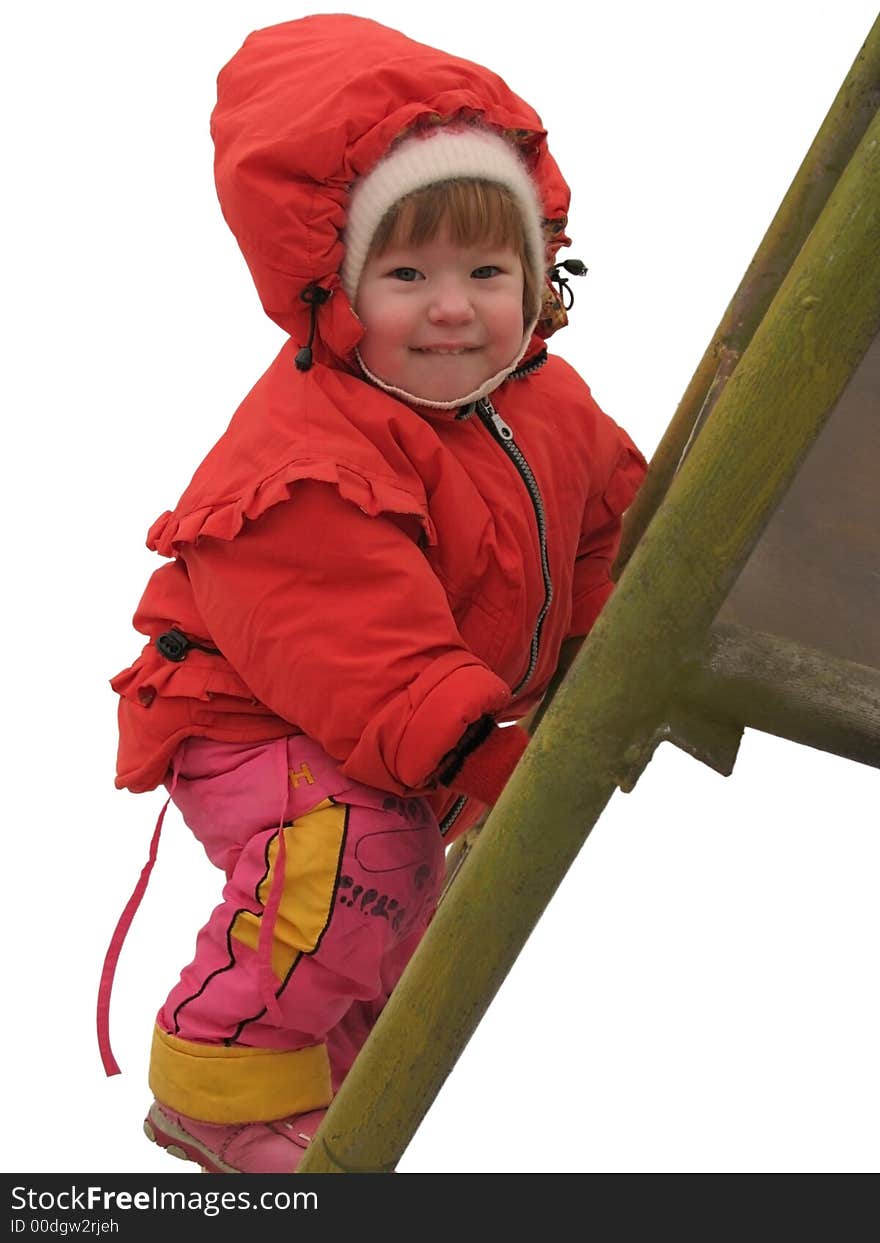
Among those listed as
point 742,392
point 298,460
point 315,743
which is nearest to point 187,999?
point 315,743

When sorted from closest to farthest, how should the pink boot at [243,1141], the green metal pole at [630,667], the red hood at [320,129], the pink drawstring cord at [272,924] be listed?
the green metal pole at [630,667] → the red hood at [320,129] → the pink drawstring cord at [272,924] → the pink boot at [243,1141]

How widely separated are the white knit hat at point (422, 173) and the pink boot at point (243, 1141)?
80 cm

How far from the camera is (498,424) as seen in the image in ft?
6.85

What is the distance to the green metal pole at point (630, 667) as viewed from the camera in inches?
61.5

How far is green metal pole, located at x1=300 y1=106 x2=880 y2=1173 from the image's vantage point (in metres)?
1.56

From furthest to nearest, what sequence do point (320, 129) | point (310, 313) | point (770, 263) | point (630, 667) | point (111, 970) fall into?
point (111, 970), point (770, 263), point (310, 313), point (320, 129), point (630, 667)

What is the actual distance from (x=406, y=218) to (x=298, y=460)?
0.23 m

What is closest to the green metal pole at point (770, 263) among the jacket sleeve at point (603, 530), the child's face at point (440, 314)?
the jacket sleeve at point (603, 530)

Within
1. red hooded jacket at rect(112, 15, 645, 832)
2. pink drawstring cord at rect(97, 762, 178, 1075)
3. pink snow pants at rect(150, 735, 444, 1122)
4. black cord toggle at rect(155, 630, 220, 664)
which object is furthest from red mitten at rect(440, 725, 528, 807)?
pink drawstring cord at rect(97, 762, 178, 1075)

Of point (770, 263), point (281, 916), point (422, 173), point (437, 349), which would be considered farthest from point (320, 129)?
point (281, 916)

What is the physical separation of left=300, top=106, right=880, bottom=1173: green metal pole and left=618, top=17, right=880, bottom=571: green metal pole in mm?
363

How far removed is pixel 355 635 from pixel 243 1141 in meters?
0.56

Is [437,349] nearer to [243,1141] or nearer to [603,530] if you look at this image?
[603,530]

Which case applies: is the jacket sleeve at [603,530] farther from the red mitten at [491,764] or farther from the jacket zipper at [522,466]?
the red mitten at [491,764]
